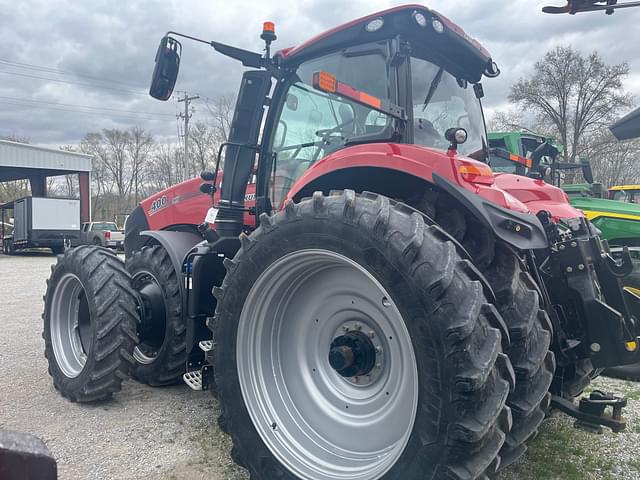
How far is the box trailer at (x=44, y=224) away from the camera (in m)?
22.7

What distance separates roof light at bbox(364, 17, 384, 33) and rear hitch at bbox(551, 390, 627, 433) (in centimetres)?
229

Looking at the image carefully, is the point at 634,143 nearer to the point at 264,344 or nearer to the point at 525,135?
the point at 525,135

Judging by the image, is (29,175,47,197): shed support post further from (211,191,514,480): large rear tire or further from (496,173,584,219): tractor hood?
(496,173,584,219): tractor hood

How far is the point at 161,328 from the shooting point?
4.25m

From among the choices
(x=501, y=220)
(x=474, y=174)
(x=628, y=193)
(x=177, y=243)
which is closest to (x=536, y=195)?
(x=474, y=174)

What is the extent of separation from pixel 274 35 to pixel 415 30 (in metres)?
1.18

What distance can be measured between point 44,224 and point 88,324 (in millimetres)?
21641

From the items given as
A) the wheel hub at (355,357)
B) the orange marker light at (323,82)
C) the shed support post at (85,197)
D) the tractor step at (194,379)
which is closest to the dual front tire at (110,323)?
the tractor step at (194,379)

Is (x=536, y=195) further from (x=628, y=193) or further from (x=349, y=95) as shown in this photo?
(x=628, y=193)

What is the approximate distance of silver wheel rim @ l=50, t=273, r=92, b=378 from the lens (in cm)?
425

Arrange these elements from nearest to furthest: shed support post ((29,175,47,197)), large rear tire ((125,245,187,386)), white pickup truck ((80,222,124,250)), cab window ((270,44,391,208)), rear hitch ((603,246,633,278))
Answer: rear hitch ((603,246,633,278))
cab window ((270,44,391,208))
large rear tire ((125,245,187,386))
white pickup truck ((80,222,124,250))
shed support post ((29,175,47,197))

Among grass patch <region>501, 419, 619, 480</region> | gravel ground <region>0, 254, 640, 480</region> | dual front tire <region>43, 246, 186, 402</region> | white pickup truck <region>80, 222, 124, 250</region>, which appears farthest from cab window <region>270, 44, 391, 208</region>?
white pickup truck <region>80, 222, 124, 250</region>

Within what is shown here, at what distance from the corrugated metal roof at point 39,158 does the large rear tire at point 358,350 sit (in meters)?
28.1

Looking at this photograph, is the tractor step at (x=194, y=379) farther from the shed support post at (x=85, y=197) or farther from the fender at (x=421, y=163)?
the shed support post at (x=85, y=197)
